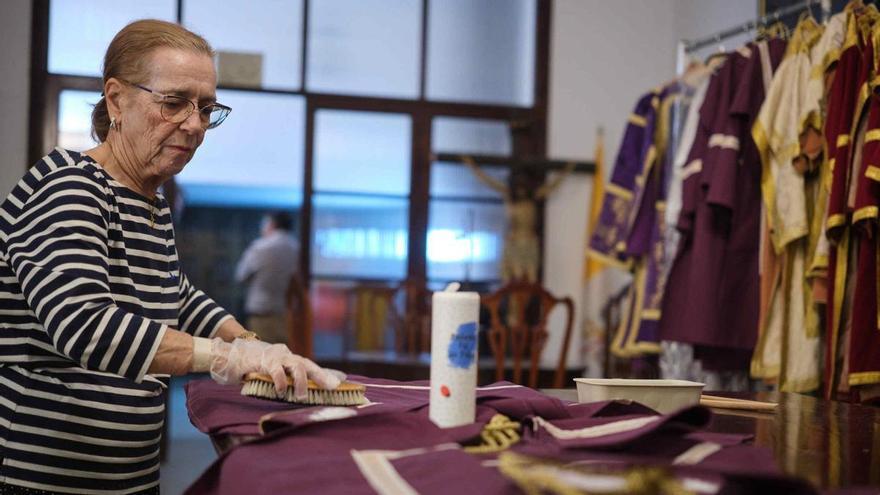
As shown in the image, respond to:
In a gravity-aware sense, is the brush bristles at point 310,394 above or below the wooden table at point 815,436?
above

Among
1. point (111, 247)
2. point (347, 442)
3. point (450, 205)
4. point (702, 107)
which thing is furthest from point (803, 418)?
point (450, 205)

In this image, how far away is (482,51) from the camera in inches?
223

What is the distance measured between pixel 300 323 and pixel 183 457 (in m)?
1.33

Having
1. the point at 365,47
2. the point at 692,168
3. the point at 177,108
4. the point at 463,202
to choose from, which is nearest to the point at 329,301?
the point at 463,202

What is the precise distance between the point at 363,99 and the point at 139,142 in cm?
384

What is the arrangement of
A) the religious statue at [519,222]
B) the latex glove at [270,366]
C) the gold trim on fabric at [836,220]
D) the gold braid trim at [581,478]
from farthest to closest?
the religious statue at [519,222] < the gold trim on fabric at [836,220] < the latex glove at [270,366] < the gold braid trim at [581,478]

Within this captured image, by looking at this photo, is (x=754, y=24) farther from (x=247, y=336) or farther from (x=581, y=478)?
(x=581, y=478)

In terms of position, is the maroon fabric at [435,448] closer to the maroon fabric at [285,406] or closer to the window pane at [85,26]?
the maroon fabric at [285,406]

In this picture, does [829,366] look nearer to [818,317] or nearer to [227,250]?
[818,317]

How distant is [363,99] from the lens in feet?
17.9

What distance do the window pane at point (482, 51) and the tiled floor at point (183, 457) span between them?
2221 mm

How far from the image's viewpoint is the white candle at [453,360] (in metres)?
1.18

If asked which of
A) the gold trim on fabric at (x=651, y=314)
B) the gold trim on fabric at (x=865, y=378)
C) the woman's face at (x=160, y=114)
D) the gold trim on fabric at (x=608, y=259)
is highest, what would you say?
the woman's face at (x=160, y=114)

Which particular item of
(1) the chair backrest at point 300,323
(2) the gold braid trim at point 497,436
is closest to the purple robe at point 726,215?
(1) the chair backrest at point 300,323
